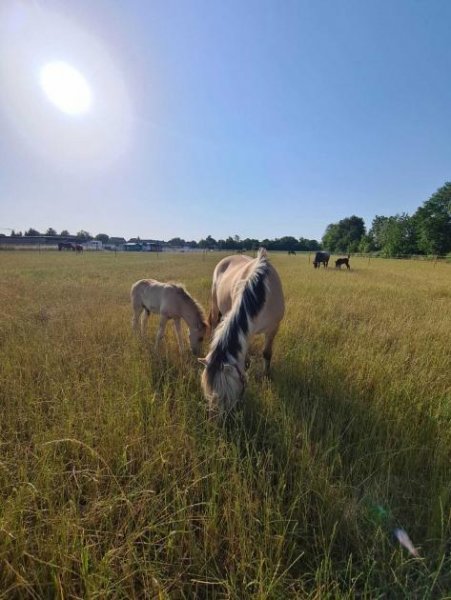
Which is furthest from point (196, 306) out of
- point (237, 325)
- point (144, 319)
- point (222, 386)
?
point (222, 386)

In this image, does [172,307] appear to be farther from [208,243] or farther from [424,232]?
[208,243]

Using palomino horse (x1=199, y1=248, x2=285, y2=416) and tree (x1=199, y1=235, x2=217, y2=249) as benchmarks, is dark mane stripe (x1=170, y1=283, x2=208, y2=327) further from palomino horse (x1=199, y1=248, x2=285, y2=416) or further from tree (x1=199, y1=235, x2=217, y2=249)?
tree (x1=199, y1=235, x2=217, y2=249)

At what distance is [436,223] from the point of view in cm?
5341

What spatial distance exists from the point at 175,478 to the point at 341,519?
1.03 meters

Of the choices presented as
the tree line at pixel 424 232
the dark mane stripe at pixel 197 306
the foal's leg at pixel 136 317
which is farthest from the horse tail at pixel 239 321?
the tree line at pixel 424 232

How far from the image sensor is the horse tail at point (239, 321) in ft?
8.61

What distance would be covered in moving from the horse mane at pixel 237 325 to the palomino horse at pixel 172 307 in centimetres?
125

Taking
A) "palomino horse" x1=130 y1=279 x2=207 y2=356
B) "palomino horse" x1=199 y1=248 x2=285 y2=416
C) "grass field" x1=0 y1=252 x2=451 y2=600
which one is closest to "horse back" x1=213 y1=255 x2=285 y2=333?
"palomino horse" x1=199 y1=248 x2=285 y2=416

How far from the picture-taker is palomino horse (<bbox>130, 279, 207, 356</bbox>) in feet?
13.7

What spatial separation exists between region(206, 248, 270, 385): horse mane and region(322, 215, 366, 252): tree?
10121 centimetres

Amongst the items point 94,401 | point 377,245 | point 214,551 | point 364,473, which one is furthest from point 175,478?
point 377,245

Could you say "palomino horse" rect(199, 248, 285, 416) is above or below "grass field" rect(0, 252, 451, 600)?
above

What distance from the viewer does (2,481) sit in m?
1.77

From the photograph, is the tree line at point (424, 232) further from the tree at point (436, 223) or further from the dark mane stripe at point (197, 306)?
the dark mane stripe at point (197, 306)
